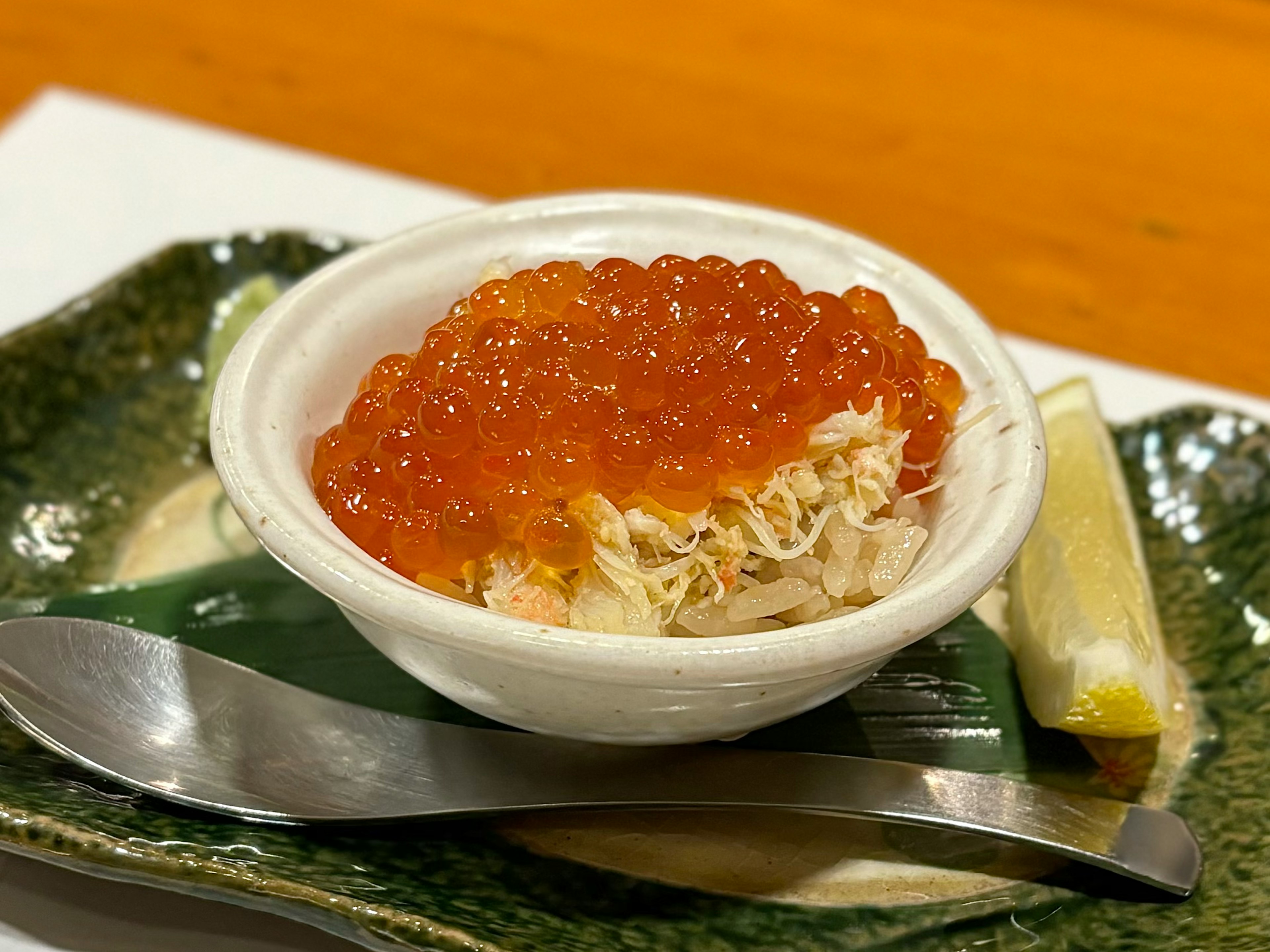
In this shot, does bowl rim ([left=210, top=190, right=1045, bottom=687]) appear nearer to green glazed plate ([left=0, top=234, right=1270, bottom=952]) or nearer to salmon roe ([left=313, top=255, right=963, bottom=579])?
salmon roe ([left=313, top=255, right=963, bottom=579])

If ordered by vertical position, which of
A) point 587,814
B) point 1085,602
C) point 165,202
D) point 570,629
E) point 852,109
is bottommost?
point 587,814

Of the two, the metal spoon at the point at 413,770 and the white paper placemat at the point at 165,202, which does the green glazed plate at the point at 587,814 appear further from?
the white paper placemat at the point at 165,202

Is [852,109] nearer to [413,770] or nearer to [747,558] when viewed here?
[747,558]

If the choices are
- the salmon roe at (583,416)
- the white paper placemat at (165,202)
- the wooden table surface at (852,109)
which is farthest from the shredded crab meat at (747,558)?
the wooden table surface at (852,109)

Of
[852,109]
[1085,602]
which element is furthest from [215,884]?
[852,109]

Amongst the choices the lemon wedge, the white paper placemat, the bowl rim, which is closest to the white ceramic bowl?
the bowl rim

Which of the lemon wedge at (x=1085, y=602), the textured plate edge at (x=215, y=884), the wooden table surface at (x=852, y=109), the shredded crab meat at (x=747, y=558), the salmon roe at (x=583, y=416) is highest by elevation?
the wooden table surface at (x=852, y=109)
